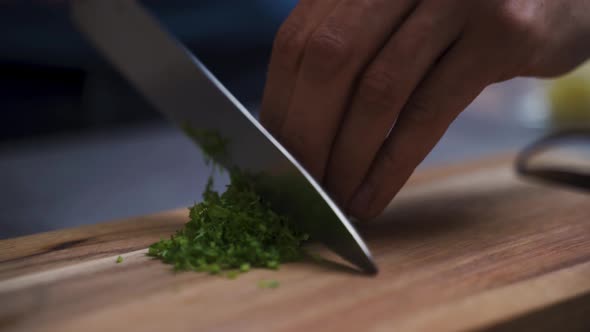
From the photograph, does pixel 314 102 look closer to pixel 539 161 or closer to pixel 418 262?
pixel 418 262

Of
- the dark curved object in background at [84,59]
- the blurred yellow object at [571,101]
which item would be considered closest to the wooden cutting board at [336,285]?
the dark curved object in background at [84,59]

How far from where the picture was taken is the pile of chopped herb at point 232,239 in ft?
3.14

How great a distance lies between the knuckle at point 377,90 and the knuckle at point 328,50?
0.17 feet

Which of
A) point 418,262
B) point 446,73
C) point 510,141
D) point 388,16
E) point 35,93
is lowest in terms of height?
point 510,141

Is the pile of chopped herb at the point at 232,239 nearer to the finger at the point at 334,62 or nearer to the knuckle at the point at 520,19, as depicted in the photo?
the finger at the point at 334,62

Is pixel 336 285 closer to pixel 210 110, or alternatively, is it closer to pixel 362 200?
pixel 362 200

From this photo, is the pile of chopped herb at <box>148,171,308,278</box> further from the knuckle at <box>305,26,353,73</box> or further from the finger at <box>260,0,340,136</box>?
the knuckle at <box>305,26,353,73</box>

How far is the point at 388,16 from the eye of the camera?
3.28 feet

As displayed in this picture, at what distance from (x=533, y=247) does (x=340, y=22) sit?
1.73 ft

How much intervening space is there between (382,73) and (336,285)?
0.36 meters

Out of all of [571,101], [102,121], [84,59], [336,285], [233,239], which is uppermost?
[84,59]

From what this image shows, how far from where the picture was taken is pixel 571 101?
2.46m

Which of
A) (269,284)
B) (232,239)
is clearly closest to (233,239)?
(232,239)

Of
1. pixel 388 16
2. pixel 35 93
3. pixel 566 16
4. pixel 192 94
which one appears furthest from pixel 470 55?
pixel 35 93
